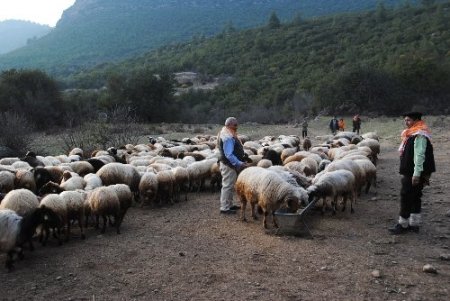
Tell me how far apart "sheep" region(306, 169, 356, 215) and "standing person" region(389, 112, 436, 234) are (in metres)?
1.36

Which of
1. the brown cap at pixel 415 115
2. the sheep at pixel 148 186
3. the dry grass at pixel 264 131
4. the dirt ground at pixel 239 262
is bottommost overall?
the dry grass at pixel 264 131

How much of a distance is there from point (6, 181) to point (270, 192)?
19.1 feet

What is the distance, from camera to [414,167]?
282 inches

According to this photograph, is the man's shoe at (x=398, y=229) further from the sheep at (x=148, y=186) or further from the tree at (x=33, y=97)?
the tree at (x=33, y=97)

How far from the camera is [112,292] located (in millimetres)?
5555

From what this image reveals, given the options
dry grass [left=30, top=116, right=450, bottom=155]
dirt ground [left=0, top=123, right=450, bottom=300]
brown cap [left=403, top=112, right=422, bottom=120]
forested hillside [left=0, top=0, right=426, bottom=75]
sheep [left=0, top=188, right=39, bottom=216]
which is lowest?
dry grass [left=30, top=116, right=450, bottom=155]

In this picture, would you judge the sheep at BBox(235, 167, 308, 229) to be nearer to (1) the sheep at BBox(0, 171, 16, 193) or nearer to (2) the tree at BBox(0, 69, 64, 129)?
(1) the sheep at BBox(0, 171, 16, 193)

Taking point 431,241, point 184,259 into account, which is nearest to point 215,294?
point 184,259

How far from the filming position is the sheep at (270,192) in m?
7.78

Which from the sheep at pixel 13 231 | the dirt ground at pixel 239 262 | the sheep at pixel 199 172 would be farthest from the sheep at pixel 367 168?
the sheep at pixel 13 231

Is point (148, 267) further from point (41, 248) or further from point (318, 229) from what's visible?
point (318, 229)

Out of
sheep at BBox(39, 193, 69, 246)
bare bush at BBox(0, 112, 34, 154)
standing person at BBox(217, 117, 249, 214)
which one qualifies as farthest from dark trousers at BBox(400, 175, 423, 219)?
bare bush at BBox(0, 112, 34, 154)

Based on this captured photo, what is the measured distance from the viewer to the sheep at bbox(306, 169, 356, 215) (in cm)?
855

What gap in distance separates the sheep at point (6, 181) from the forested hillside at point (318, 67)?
30.5 m
